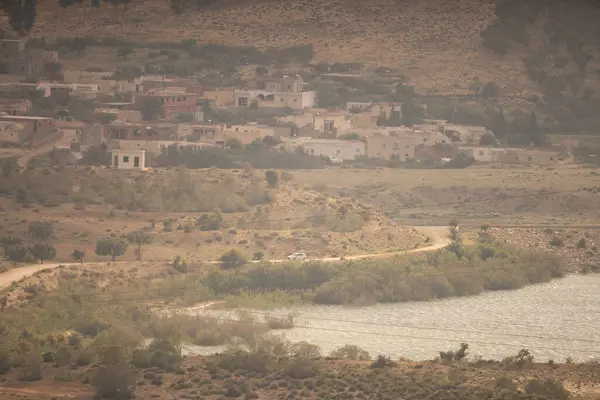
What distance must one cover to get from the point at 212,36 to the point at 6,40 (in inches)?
221

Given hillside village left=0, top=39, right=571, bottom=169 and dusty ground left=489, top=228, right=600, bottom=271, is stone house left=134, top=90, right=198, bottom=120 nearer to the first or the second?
hillside village left=0, top=39, right=571, bottom=169

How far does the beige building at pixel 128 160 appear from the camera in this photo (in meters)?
41.0

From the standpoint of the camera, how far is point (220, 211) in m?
37.6

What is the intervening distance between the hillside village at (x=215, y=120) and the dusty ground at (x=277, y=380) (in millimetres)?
14209

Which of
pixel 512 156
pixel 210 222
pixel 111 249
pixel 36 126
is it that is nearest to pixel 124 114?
pixel 36 126

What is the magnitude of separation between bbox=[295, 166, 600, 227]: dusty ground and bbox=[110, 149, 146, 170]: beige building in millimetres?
2684

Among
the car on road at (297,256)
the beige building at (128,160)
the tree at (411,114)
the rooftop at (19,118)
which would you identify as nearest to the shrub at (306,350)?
the car on road at (297,256)

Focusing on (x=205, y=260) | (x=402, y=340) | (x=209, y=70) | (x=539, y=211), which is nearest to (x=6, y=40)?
(x=209, y=70)

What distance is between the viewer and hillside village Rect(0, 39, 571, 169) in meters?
44.2

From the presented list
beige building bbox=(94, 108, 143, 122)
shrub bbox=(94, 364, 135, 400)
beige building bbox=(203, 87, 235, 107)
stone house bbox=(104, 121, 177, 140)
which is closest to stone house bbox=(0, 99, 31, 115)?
beige building bbox=(94, 108, 143, 122)

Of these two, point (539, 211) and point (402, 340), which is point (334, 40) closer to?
point (539, 211)

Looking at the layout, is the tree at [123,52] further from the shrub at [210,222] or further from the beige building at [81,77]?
the shrub at [210,222]

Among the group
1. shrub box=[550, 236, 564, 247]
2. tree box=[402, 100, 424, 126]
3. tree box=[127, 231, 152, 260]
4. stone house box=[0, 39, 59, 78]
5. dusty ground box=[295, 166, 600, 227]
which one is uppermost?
stone house box=[0, 39, 59, 78]

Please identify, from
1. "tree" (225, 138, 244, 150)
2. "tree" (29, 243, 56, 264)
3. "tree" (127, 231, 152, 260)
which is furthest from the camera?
"tree" (225, 138, 244, 150)
